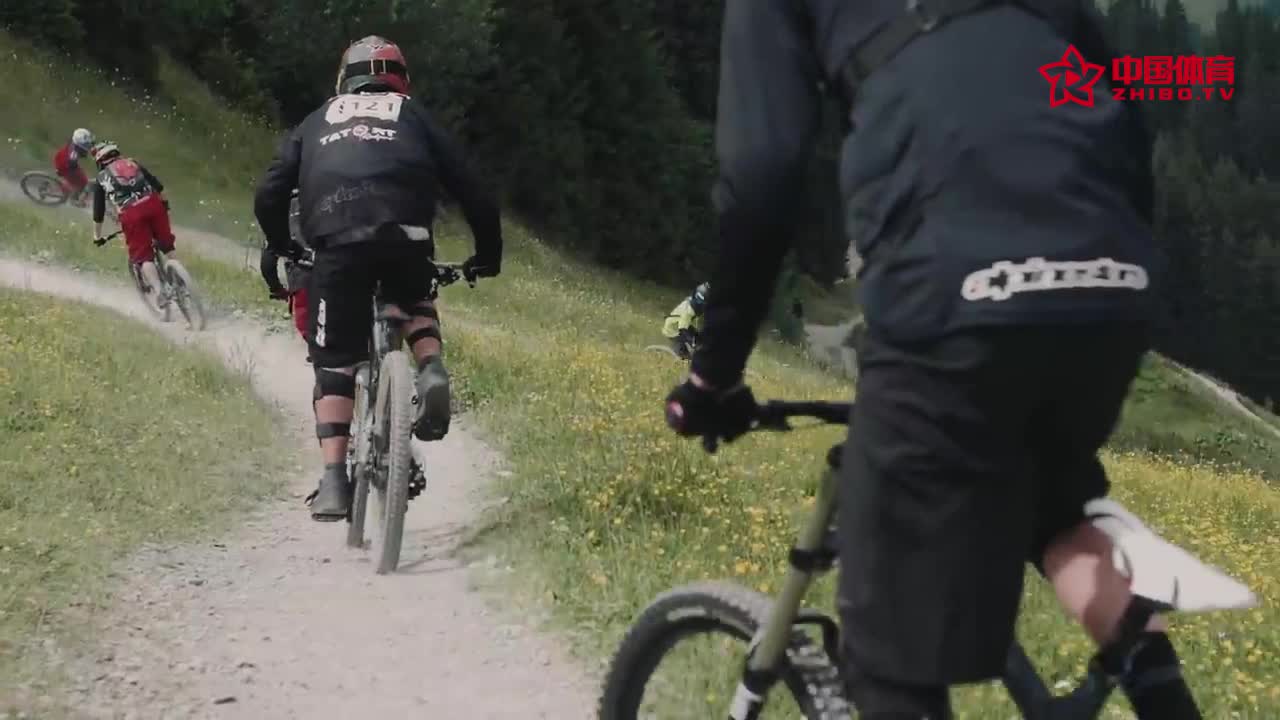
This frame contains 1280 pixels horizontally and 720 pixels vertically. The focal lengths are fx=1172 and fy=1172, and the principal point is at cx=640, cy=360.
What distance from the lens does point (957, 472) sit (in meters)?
1.89

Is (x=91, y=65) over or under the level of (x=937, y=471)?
under

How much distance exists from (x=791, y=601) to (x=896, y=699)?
493 millimetres

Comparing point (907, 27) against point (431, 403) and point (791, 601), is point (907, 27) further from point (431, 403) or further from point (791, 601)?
point (431, 403)

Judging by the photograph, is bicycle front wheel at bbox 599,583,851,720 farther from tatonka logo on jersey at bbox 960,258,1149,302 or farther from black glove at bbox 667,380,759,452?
tatonka logo on jersey at bbox 960,258,1149,302

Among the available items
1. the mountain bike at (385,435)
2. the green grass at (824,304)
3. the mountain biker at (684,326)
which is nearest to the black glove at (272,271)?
the mountain bike at (385,435)

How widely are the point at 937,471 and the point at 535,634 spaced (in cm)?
351

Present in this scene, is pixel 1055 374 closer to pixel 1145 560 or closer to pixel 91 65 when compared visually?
pixel 1145 560

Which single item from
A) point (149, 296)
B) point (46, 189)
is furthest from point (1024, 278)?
point (46, 189)

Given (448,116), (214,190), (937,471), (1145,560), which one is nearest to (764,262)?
(937,471)

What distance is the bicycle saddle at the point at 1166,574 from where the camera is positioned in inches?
75.9

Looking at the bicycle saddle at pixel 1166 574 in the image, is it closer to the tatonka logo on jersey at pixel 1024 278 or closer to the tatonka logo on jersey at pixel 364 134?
the tatonka logo on jersey at pixel 1024 278

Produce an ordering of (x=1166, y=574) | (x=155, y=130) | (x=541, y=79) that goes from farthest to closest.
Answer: (x=541, y=79), (x=155, y=130), (x=1166, y=574)

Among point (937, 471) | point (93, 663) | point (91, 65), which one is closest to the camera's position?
point (937, 471)

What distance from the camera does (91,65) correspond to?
32.0m
